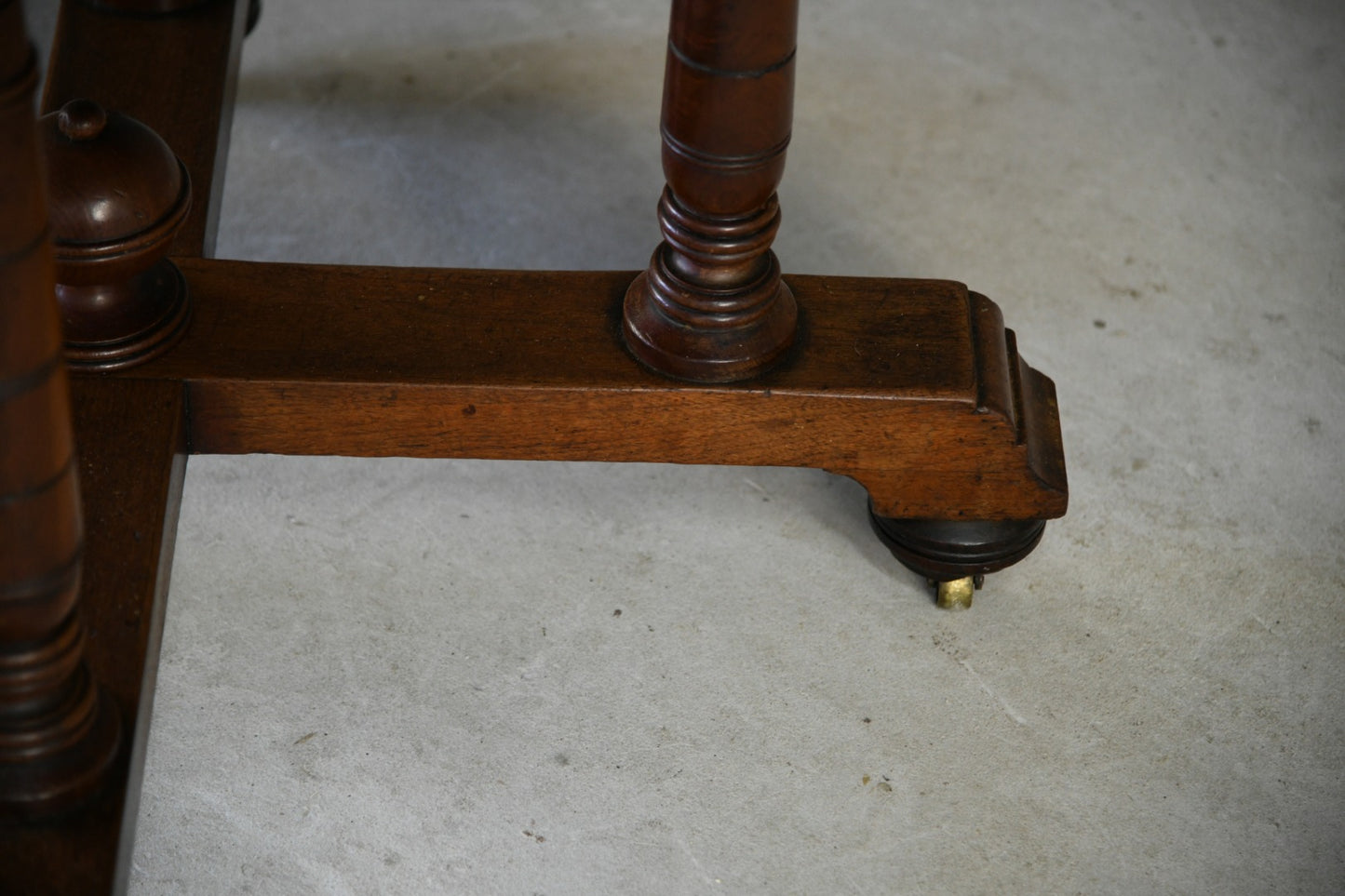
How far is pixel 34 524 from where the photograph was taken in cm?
74

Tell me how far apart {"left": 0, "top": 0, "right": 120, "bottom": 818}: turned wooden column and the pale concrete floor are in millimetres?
243

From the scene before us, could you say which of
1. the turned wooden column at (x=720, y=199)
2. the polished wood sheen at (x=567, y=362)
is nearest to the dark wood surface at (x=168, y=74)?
the polished wood sheen at (x=567, y=362)

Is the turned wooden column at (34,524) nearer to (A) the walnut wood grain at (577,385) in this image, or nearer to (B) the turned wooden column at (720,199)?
(A) the walnut wood grain at (577,385)

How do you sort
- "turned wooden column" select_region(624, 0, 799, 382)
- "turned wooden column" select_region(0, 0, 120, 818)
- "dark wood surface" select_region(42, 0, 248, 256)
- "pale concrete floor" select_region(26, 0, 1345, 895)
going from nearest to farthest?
"turned wooden column" select_region(0, 0, 120, 818)
"turned wooden column" select_region(624, 0, 799, 382)
"pale concrete floor" select_region(26, 0, 1345, 895)
"dark wood surface" select_region(42, 0, 248, 256)

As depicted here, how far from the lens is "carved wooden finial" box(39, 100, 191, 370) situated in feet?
3.49

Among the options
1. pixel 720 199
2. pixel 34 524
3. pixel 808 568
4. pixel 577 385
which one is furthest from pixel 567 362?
pixel 34 524

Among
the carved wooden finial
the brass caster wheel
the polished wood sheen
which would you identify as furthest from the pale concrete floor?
the carved wooden finial

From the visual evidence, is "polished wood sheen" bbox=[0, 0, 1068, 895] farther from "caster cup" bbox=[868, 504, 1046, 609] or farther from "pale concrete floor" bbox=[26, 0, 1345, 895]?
"pale concrete floor" bbox=[26, 0, 1345, 895]

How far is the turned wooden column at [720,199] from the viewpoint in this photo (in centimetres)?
101

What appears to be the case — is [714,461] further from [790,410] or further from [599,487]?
[599,487]

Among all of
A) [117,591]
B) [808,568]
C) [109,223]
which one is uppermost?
[109,223]

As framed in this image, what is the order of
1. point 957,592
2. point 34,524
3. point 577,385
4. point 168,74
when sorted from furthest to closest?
point 168,74
point 957,592
point 577,385
point 34,524

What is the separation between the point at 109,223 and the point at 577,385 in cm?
34

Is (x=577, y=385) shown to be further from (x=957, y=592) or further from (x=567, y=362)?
(x=957, y=592)
